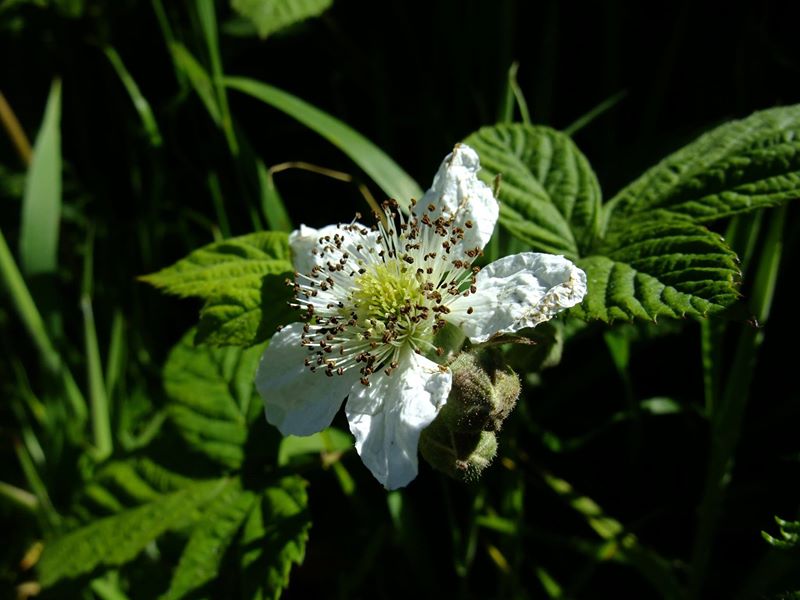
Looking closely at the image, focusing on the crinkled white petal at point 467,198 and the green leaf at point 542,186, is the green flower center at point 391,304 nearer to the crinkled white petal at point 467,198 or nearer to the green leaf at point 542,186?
the crinkled white petal at point 467,198

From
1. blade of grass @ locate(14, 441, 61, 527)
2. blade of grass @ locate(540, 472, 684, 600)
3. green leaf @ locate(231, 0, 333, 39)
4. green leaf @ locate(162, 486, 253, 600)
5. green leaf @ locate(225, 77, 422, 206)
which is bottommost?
blade of grass @ locate(14, 441, 61, 527)

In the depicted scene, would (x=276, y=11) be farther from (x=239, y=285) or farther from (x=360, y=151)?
(x=239, y=285)

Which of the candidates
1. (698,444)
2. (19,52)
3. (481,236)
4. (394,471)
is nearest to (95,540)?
(394,471)

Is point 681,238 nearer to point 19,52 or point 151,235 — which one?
point 151,235

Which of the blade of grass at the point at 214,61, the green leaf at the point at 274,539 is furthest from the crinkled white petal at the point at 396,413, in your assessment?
the blade of grass at the point at 214,61

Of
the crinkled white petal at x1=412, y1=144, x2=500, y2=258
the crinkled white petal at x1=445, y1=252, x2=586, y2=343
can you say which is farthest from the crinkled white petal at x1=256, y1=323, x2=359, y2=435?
the crinkled white petal at x1=412, y1=144, x2=500, y2=258

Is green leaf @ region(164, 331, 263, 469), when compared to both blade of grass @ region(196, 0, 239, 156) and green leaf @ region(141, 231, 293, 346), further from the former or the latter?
blade of grass @ region(196, 0, 239, 156)
